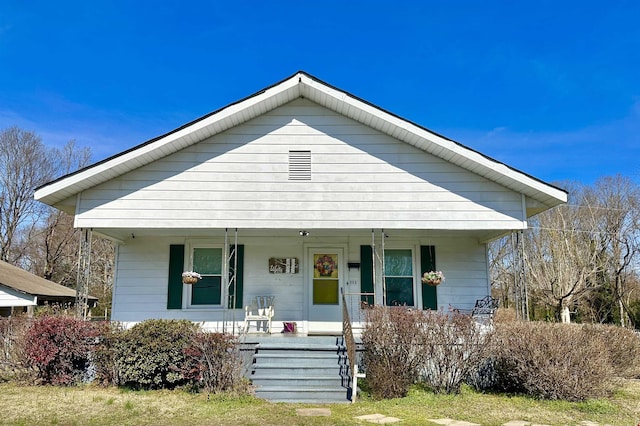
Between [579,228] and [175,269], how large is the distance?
22.7 m

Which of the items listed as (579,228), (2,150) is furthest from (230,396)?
(2,150)

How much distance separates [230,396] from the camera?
25.4ft

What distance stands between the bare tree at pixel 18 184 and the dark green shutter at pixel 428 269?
A: 30.4 m

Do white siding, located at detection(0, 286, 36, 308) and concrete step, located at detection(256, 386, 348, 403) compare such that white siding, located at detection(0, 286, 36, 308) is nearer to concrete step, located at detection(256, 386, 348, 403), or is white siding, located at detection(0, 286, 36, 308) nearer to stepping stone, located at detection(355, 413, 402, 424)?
concrete step, located at detection(256, 386, 348, 403)

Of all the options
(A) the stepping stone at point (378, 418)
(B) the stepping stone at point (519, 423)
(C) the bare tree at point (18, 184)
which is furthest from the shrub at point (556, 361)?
(C) the bare tree at point (18, 184)

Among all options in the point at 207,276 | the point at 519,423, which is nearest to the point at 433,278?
the point at 519,423

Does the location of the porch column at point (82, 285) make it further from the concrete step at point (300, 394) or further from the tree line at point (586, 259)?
the tree line at point (586, 259)

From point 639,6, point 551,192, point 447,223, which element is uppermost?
point 639,6

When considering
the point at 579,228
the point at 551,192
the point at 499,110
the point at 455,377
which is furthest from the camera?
the point at 579,228

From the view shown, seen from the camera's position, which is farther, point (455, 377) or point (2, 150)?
point (2, 150)

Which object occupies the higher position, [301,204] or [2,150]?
[2,150]

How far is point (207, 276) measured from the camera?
11.6 m

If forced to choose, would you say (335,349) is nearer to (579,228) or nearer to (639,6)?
(639,6)

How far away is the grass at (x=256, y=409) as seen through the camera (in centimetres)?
651
